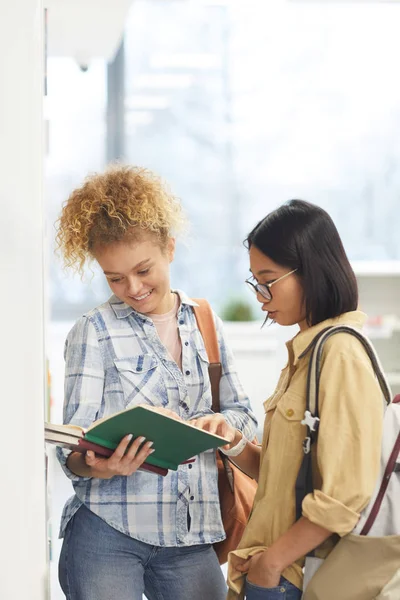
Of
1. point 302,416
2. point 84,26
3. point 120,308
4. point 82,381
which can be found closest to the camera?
point 302,416

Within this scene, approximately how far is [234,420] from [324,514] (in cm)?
52

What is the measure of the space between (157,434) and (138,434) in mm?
43

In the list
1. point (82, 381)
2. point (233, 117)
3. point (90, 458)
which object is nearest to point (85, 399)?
point (82, 381)

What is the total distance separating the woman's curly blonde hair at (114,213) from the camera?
1.96m

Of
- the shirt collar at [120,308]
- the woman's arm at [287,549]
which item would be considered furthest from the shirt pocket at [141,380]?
the woman's arm at [287,549]

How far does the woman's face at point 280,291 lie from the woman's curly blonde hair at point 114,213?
30cm

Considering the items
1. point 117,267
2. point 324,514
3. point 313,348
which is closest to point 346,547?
point 324,514

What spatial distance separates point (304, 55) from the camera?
9938 millimetres

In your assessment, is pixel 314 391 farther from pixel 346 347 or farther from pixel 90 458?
pixel 90 458

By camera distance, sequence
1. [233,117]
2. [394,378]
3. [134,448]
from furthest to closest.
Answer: [233,117] → [394,378] → [134,448]

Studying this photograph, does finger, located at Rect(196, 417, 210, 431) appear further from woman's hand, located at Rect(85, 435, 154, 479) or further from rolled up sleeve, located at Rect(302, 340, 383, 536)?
rolled up sleeve, located at Rect(302, 340, 383, 536)

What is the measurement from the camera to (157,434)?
175 centimetres

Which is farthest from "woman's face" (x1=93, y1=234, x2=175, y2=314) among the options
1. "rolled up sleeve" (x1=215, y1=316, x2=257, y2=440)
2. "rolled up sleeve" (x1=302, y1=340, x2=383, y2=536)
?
"rolled up sleeve" (x1=302, y1=340, x2=383, y2=536)

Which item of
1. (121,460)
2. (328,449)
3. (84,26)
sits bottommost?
(121,460)
